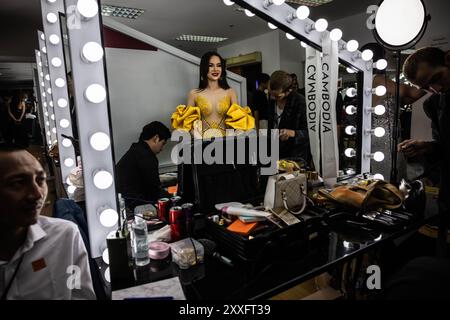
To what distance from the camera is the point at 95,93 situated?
99 cm

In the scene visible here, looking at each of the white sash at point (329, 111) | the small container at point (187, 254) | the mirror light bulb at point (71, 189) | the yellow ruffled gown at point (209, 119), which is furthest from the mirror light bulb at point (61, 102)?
the white sash at point (329, 111)

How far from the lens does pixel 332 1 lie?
13.5 ft

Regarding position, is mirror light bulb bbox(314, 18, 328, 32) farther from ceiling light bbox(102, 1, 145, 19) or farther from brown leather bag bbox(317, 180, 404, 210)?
ceiling light bbox(102, 1, 145, 19)

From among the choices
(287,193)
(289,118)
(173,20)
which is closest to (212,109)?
(289,118)

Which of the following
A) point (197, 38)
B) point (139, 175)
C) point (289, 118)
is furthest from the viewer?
point (197, 38)

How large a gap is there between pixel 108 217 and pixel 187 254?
33 cm

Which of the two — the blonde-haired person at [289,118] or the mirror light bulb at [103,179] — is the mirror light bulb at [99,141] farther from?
the blonde-haired person at [289,118]

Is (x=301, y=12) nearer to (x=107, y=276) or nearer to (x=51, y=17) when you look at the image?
(x=51, y=17)

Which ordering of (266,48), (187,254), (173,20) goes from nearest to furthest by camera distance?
1. (187,254)
2. (173,20)
3. (266,48)

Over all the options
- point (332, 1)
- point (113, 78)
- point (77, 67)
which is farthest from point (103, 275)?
point (332, 1)

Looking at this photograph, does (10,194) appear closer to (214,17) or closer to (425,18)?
(425,18)

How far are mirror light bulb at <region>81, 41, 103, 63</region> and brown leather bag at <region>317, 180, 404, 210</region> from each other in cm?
102

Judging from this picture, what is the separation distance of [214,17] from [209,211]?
4.44 metres

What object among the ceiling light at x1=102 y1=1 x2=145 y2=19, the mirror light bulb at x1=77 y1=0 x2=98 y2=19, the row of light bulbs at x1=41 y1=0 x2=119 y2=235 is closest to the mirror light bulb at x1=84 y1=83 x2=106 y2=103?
the row of light bulbs at x1=41 y1=0 x2=119 y2=235
